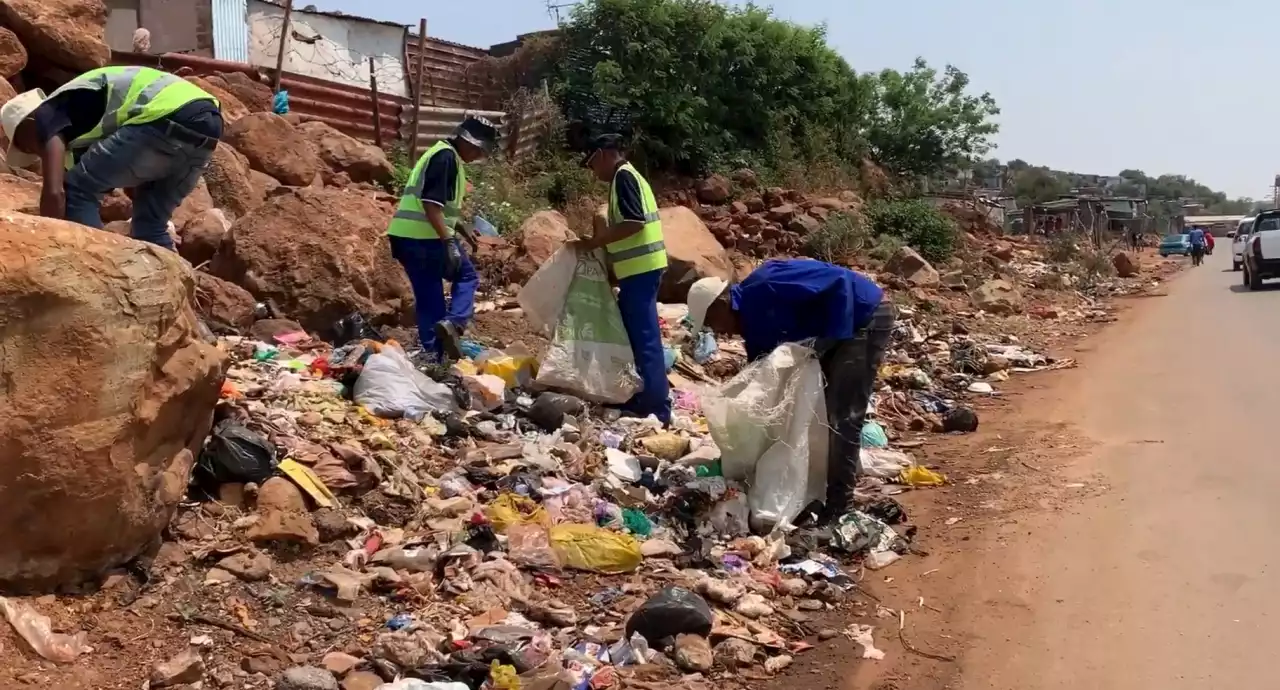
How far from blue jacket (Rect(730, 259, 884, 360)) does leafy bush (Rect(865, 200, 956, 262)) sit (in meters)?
13.1

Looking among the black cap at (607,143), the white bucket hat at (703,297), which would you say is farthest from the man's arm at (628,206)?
the white bucket hat at (703,297)

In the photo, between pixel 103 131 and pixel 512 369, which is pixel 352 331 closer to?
pixel 512 369

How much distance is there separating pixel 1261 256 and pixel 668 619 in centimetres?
1799

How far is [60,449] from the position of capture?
3.11 m

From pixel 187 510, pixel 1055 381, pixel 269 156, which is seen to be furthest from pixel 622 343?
pixel 269 156

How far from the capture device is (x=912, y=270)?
14.2 metres

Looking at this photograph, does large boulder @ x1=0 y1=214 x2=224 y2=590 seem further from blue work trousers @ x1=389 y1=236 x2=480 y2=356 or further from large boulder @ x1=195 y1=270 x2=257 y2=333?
large boulder @ x1=195 y1=270 x2=257 y2=333

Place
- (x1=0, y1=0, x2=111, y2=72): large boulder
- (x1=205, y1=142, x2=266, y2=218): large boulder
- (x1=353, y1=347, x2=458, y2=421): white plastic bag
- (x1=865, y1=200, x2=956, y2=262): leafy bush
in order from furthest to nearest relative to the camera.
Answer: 1. (x1=865, y1=200, x2=956, y2=262): leafy bush
2. (x1=0, y1=0, x2=111, y2=72): large boulder
3. (x1=205, y1=142, x2=266, y2=218): large boulder
4. (x1=353, y1=347, x2=458, y2=421): white plastic bag

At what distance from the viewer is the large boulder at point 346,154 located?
11032 mm

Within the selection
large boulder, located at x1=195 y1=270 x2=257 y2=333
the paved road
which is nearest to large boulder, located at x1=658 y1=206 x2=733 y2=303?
the paved road

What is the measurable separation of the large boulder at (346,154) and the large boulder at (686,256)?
326cm

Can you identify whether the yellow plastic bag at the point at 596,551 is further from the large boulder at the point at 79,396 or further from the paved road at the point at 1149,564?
the large boulder at the point at 79,396

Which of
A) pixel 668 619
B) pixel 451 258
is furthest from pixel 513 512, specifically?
pixel 451 258

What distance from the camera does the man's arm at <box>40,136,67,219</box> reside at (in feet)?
13.5
